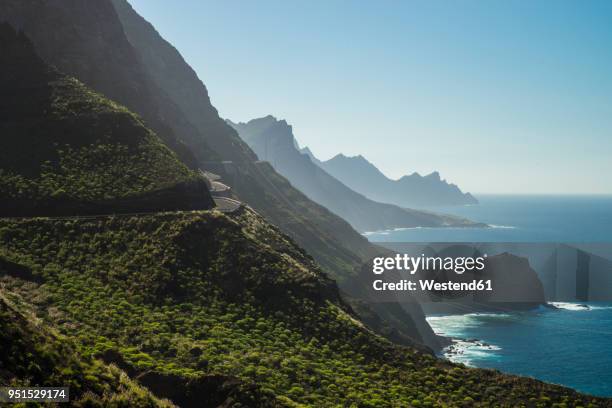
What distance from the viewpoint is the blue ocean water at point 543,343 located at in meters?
109

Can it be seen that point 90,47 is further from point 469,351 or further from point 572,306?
point 572,306

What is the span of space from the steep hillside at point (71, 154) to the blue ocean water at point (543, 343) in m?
93.1

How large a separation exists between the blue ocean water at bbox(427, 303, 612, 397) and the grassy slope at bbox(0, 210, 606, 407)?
255 feet

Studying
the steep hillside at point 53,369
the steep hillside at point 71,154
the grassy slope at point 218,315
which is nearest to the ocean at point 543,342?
the grassy slope at point 218,315

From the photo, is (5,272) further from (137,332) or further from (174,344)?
(174,344)

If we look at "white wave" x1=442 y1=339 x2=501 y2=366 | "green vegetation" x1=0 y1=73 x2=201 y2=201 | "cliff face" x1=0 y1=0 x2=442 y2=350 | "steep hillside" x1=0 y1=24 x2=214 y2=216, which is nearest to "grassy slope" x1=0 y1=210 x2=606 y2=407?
"steep hillside" x1=0 y1=24 x2=214 y2=216

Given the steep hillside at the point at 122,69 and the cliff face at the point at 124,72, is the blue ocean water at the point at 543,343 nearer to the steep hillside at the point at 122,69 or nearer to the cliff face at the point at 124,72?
the cliff face at the point at 124,72

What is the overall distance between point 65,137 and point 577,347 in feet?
456

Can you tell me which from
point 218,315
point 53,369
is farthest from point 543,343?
point 53,369

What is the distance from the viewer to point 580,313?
168m

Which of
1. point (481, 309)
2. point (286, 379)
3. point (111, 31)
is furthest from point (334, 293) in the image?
point (481, 309)

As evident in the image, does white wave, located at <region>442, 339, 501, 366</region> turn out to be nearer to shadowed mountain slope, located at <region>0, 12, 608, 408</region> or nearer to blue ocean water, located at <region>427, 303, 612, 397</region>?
blue ocean water, located at <region>427, 303, 612, 397</region>

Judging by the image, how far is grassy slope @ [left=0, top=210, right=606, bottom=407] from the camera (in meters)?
37.2

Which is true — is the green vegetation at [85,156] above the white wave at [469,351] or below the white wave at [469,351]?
above
